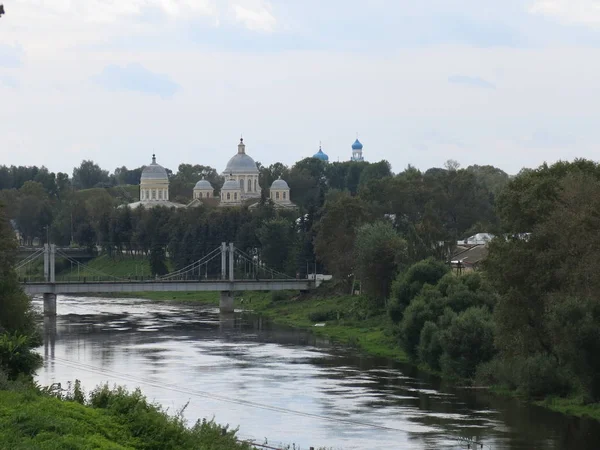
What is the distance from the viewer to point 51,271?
Answer: 3147 inches

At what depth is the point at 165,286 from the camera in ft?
264

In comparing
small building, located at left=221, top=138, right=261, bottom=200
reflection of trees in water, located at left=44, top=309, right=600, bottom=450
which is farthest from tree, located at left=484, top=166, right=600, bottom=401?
small building, located at left=221, top=138, right=261, bottom=200

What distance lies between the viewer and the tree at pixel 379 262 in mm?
66875

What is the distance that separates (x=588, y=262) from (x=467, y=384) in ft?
24.7

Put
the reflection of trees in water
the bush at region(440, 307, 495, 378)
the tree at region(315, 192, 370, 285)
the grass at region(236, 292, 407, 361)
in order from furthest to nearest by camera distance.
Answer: the tree at region(315, 192, 370, 285), the grass at region(236, 292, 407, 361), the bush at region(440, 307, 495, 378), the reflection of trees in water

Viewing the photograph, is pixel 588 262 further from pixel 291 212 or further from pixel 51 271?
pixel 291 212

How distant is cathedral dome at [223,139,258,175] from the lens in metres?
142

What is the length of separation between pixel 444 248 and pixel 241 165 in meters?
74.4

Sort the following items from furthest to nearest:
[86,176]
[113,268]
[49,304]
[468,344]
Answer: [86,176] → [113,268] → [49,304] → [468,344]

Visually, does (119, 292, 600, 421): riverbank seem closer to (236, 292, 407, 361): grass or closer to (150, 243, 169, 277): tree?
(236, 292, 407, 361): grass

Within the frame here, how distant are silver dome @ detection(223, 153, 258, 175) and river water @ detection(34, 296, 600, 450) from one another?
7231 centimetres

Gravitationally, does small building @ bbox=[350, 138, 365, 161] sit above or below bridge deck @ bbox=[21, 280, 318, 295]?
above

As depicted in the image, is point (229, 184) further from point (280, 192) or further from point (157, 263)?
point (157, 263)

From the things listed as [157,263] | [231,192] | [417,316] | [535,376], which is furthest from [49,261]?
[231,192]
